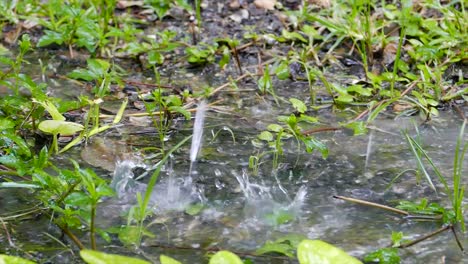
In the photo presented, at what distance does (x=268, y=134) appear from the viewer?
234cm

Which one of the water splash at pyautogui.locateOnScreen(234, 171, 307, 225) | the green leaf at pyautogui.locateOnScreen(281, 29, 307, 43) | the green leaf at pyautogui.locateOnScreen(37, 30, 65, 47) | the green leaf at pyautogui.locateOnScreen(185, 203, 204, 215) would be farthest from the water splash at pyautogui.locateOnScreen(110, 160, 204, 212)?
the green leaf at pyautogui.locateOnScreen(281, 29, 307, 43)

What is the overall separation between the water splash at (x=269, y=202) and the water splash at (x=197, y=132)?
0.65 ft

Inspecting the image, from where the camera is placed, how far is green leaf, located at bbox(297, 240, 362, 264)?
1.45m

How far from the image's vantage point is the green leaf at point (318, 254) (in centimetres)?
145

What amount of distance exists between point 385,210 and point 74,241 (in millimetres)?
816

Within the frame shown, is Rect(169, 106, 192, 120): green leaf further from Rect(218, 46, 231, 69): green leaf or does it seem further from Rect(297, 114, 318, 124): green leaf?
Rect(218, 46, 231, 69): green leaf

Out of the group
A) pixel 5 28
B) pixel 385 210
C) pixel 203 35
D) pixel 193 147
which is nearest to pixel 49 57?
pixel 5 28

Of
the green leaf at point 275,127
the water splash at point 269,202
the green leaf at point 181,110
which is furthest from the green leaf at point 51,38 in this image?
the water splash at point 269,202

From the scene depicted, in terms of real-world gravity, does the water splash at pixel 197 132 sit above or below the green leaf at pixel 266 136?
below

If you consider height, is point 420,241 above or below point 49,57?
above

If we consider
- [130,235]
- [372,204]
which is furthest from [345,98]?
[130,235]

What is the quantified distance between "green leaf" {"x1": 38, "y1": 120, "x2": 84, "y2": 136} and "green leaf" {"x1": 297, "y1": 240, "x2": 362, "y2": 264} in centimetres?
95

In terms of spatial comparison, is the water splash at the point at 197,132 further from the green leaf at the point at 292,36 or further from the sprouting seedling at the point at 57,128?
the green leaf at the point at 292,36

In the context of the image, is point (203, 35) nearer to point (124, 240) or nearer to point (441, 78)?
point (441, 78)
